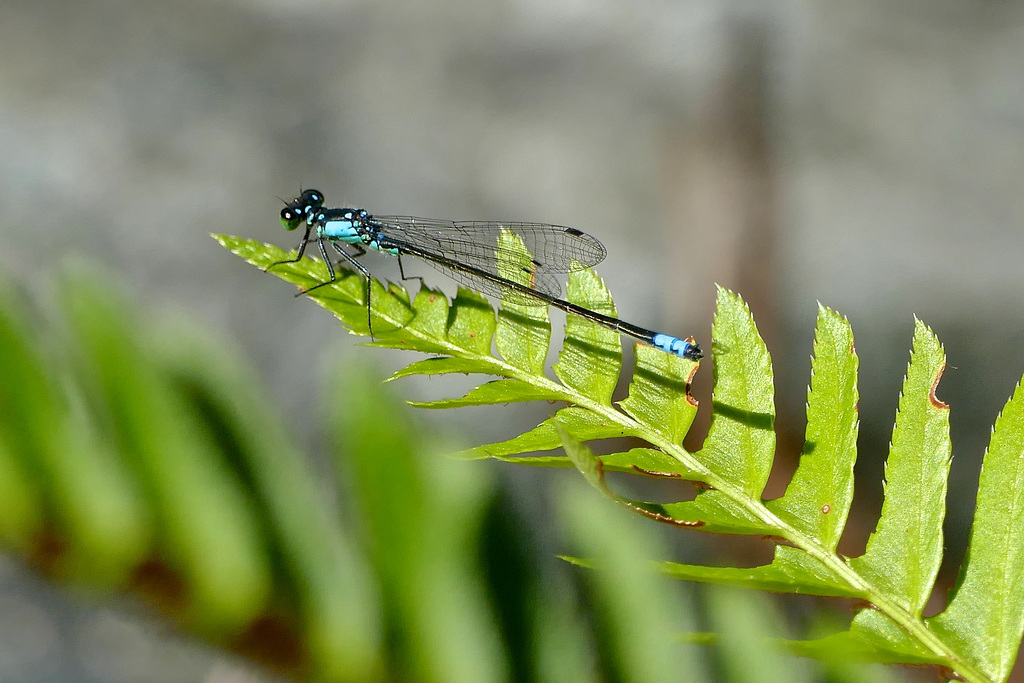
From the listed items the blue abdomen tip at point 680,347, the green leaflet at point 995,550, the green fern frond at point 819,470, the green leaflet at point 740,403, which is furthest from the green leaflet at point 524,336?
the green leaflet at point 995,550

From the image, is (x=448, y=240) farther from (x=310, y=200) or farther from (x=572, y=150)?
(x=572, y=150)

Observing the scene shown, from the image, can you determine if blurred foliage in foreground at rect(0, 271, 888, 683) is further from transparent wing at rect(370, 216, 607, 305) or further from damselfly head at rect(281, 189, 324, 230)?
damselfly head at rect(281, 189, 324, 230)

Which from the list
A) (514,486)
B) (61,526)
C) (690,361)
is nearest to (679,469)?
(690,361)

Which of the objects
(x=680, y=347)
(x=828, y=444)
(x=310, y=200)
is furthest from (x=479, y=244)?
(x=828, y=444)

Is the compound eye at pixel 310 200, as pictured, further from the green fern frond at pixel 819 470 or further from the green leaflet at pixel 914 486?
the green leaflet at pixel 914 486

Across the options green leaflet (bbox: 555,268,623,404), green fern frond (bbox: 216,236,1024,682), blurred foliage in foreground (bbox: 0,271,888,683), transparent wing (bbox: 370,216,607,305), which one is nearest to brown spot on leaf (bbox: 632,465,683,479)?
green fern frond (bbox: 216,236,1024,682)
